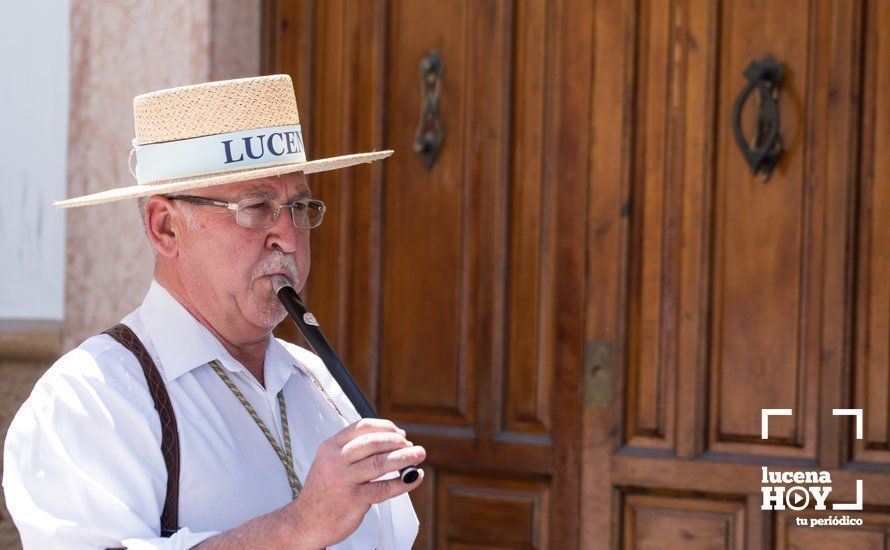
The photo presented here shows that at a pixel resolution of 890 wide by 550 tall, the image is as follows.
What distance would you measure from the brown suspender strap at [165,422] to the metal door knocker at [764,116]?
1619 millimetres

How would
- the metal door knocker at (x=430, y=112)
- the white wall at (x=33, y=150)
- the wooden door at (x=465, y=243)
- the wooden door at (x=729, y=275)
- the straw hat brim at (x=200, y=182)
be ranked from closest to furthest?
the straw hat brim at (x=200, y=182)
the wooden door at (x=729, y=275)
the wooden door at (x=465, y=243)
the metal door knocker at (x=430, y=112)
the white wall at (x=33, y=150)

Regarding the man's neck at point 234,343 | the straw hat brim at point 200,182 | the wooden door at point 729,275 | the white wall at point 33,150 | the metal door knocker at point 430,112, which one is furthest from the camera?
the white wall at point 33,150

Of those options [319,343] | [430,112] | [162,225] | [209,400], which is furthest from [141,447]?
[430,112]

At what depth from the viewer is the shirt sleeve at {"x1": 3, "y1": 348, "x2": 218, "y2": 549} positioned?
5.05ft

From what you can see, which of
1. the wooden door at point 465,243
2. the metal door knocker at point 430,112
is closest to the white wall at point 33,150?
the wooden door at point 465,243

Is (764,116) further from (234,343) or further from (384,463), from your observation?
(384,463)

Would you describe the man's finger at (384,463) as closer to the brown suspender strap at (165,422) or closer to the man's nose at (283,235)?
the brown suspender strap at (165,422)

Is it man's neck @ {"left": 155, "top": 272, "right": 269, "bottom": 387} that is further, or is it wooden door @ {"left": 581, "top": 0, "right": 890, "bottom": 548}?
wooden door @ {"left": 581, "top": 0, "right": 890, "bottom": 548}

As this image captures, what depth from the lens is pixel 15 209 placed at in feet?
11.3

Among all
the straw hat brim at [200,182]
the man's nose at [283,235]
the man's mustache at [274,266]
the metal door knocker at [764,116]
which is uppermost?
the metal door knocker at [764,116]

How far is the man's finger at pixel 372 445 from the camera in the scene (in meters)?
1.46

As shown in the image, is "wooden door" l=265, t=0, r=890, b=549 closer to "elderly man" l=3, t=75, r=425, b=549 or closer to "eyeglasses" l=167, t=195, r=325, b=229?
"elderly man" l=3, t=75, r=425, b=549

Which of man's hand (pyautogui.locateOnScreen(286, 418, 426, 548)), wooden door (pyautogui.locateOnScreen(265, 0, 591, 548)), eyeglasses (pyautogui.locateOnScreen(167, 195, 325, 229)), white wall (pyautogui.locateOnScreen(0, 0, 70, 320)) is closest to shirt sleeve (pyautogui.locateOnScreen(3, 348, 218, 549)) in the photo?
man's hand (pyautogui.locateOnScreen(286, 418, 426, 548))

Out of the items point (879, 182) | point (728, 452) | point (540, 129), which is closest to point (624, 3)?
point (540, 129)
